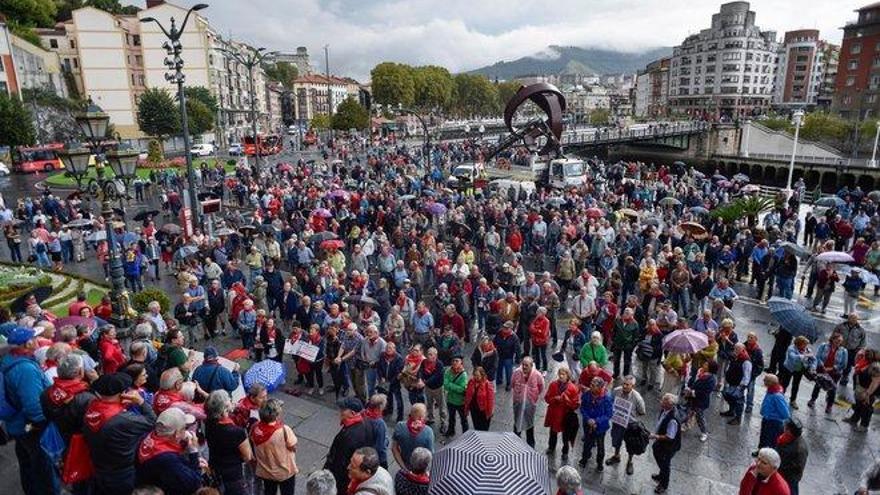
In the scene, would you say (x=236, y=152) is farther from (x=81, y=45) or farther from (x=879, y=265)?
(x=879, y=265)

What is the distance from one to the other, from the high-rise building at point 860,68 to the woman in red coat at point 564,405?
75.7m

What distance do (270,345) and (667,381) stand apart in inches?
262

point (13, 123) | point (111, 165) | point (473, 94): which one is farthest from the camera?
point (473, 94)

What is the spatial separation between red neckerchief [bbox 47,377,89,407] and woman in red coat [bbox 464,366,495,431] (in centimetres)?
453

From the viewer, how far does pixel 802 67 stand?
356ft

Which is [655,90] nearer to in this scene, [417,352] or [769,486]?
[417,352]

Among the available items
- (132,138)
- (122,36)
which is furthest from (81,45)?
(132,138)

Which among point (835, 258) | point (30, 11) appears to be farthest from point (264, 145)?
point (835, 258)

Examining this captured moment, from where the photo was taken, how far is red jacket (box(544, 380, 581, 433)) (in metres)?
7.29

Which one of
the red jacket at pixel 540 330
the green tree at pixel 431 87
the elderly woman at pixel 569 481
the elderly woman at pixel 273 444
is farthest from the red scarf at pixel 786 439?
the green tree at pixel 431 87

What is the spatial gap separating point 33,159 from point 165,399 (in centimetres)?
4589

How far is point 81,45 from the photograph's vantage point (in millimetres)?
63312

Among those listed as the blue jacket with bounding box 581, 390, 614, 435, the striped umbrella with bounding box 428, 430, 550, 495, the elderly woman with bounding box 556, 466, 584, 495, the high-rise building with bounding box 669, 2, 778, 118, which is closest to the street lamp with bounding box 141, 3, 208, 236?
the blue jacket with bounding box 581, 390, 614, 435

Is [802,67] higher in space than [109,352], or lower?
higher
